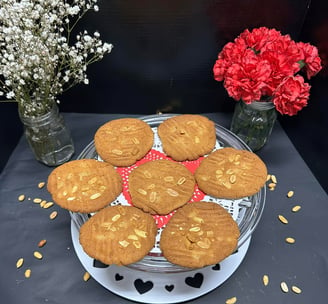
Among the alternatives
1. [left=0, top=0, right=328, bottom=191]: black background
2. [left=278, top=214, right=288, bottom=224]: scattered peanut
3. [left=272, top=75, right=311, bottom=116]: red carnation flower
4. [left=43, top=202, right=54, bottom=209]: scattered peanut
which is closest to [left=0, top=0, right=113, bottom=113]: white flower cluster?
[left=0, top=0, right=328, bottom=191]: black background

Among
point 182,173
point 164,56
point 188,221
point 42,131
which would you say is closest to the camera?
point 188,221

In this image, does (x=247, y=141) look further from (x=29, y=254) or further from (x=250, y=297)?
(x=29, y=254)

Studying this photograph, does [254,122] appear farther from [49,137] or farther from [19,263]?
[19,263]

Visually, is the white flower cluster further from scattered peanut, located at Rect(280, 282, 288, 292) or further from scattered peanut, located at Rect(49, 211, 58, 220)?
scattered peanut, located at Rect(280, 282, 288, 292)

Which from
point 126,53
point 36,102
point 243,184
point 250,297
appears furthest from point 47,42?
point 250,297

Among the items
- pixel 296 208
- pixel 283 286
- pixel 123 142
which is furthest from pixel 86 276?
pixel 296 208

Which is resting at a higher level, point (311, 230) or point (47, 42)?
point (47, 42)
